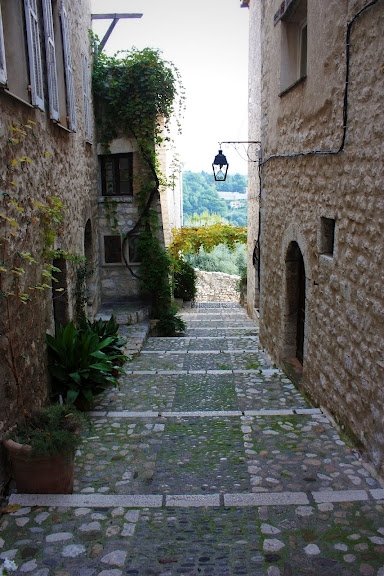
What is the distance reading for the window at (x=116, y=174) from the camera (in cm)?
1096

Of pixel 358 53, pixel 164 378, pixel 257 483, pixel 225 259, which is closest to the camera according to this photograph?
pixel 257 483

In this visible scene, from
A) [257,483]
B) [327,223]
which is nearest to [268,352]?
[327,223]

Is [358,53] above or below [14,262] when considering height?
above

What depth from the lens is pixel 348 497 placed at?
338 centimetres

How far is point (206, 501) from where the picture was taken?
134 inches

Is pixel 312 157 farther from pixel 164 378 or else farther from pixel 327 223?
pixel 164 378

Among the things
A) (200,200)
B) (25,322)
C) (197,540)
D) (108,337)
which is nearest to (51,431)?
(25,322)

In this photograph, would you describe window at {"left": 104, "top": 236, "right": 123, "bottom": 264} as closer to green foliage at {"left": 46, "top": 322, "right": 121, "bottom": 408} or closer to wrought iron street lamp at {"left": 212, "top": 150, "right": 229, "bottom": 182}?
wrought iron street lamp at {"left": 212, "top": 150, "right": 229, "bottom": 182}

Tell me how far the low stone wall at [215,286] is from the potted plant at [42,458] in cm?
1976

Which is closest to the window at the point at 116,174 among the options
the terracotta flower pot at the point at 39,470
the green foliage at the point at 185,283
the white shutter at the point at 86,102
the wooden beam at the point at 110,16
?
the white shutter at the point at 86,102

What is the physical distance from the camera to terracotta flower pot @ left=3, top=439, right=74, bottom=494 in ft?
11.3

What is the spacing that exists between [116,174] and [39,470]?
28.0 feet

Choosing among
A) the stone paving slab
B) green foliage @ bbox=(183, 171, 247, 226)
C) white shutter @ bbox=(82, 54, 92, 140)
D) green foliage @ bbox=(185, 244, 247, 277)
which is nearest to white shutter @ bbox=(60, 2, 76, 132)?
white shutter @ bbox=(82, 54, 92, 140)

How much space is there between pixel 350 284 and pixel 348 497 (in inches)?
69.5
